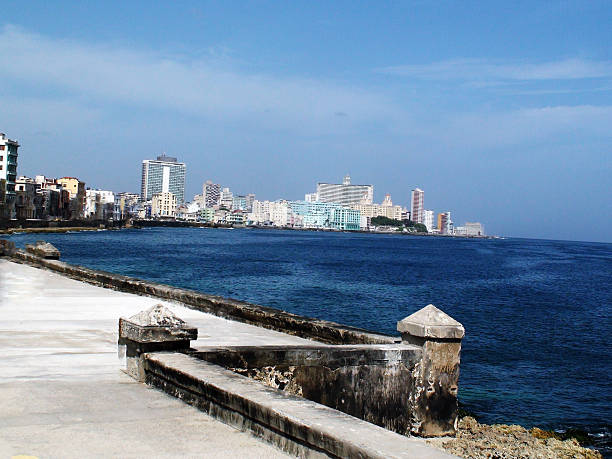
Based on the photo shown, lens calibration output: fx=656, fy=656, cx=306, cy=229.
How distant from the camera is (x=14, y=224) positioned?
12000 cm

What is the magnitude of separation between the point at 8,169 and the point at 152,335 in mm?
141116

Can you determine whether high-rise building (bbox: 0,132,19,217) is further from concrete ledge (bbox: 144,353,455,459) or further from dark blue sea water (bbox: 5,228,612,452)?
concrete ledge (bbox: 144,353,455,459)

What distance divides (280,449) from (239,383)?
1065 mm

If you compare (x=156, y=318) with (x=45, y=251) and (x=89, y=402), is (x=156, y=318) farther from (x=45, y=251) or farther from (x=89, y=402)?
(x=45, y=251)

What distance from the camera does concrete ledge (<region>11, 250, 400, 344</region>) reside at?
10.2 metres

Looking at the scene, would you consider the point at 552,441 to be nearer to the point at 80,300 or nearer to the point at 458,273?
the point at 80,300

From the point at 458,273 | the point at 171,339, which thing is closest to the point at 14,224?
the point at 458,273

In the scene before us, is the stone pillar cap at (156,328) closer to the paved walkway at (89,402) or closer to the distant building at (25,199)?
the paved walkway at (89,402)

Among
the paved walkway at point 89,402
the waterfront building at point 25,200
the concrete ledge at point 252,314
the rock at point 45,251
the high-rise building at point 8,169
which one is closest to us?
the paved walkway at point 89,402

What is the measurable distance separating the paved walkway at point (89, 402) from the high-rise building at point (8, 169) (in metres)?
129

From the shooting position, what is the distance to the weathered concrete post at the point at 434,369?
8.45 metres

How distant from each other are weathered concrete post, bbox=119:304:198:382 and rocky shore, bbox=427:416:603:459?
174 inches

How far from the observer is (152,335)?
23.1 feet

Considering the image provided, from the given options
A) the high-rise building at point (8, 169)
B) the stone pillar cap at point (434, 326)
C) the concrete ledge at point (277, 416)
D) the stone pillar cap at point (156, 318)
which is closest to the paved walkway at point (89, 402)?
the concrete ledge at point (277, 416)
